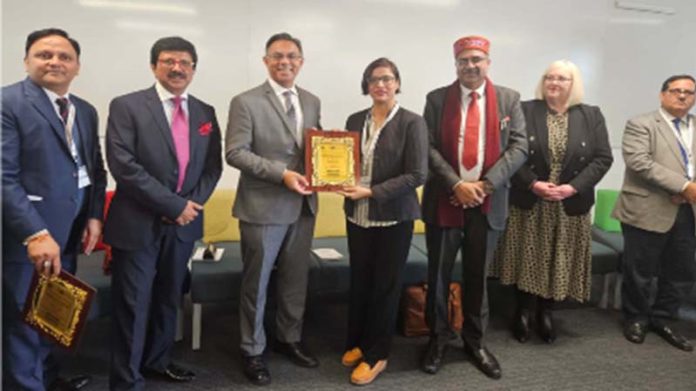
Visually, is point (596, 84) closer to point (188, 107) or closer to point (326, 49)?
point (326, 49)

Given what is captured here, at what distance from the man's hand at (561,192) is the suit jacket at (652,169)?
54cm

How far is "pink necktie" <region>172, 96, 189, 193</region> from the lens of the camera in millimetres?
2195

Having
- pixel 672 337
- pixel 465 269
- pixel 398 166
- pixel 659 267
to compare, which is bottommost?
pixel 672 337

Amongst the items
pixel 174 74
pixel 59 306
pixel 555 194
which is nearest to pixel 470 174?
pixel 555 194

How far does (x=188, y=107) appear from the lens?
2244 millimetres

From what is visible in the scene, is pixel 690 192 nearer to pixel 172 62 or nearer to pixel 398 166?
pixel 398 166

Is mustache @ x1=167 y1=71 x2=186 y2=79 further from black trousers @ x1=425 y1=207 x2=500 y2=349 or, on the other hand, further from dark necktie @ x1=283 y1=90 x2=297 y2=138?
Result: black trousers @ x1=425 y1=207 x2=500 y2=349

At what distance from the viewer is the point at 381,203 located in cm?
234

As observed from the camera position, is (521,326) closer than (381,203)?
→ No

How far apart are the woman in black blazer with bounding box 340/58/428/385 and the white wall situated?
1534mm

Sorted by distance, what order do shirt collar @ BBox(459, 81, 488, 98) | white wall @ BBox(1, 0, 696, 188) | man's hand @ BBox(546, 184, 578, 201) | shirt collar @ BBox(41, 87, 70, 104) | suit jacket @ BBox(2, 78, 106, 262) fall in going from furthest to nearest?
white wall @ BBox(1, 0, 696, 188) < man's hand @ BBox(546, 184, 578, 201) < shirt collar @ BBox(459, 81, 488, 98) < shirt collar @ BBox(41, 87, 70, 104) < suit jacket @ BBox(2, 78, 106, 262)

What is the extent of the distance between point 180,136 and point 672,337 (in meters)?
3.15

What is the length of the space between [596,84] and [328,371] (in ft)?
12.1

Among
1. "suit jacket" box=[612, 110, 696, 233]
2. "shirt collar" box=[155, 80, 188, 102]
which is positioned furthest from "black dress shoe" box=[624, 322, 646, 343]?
"shirt collar" box=[155, 80, 188, 102]
